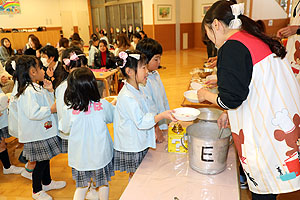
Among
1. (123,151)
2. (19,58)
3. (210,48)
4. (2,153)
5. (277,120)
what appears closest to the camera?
(277,120)

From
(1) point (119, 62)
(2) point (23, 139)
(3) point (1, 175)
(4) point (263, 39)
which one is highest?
(4) point (263, 39)

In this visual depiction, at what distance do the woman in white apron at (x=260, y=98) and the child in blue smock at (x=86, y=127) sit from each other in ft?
2.61

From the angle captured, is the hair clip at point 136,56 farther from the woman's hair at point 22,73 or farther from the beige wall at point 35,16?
the beige wall at point 35,16

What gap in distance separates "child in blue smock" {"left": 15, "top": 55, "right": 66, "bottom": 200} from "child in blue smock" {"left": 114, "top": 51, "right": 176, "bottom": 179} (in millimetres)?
669

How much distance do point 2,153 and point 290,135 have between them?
253 cm

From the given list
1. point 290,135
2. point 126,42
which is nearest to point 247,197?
point 290,135

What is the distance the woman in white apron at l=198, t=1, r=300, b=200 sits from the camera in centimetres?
97

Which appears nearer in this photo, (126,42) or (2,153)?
(2,153)

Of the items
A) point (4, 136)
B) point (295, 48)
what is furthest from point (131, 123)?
point (4, 136)

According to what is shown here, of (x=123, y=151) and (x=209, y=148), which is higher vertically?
(x=209, y=148)

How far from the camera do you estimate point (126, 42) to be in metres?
5.20

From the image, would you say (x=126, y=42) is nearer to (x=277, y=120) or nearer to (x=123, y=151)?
(x=123, y=151)

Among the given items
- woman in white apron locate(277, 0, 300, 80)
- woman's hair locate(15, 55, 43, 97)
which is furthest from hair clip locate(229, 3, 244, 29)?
woman's hair locate(15, 55, 43, 97)

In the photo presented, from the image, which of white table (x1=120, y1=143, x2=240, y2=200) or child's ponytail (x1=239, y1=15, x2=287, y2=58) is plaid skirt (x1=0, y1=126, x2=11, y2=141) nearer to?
white table (x1=120, y1=143, x2=240, y2=200)
